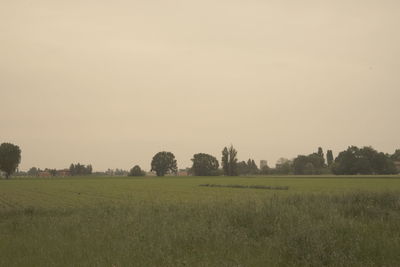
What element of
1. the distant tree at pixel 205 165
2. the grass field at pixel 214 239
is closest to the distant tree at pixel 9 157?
the distant tree at pixel 205 165

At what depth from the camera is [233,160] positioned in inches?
6535

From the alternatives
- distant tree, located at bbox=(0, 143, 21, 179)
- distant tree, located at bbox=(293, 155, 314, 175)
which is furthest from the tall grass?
distant tree, located at bbox=(293, 155, 314, 175)

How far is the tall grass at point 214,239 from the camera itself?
10.4 m

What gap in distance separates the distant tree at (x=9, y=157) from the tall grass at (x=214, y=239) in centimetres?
15036

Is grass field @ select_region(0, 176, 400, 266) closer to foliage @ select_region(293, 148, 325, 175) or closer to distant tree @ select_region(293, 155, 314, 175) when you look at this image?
foliage @ select_region(293, 148, 325, 175)

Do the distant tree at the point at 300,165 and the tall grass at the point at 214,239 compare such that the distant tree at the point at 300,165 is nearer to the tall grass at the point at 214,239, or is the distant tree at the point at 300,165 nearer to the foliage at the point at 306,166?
the foliage at the point at 306,166

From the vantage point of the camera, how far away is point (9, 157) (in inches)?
6019

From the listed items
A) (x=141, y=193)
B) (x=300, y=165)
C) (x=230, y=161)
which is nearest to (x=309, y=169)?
(x=300, y=165)

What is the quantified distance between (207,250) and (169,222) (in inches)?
200

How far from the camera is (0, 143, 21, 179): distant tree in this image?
152250mm

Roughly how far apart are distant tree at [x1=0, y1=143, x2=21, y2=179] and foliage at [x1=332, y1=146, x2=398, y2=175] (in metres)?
→ 128

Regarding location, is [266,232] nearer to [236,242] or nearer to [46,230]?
[236,242]

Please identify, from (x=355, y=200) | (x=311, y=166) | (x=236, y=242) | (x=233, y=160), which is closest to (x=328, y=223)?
(x=236, y=242)

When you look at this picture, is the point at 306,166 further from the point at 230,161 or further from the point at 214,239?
the point at 214,239
